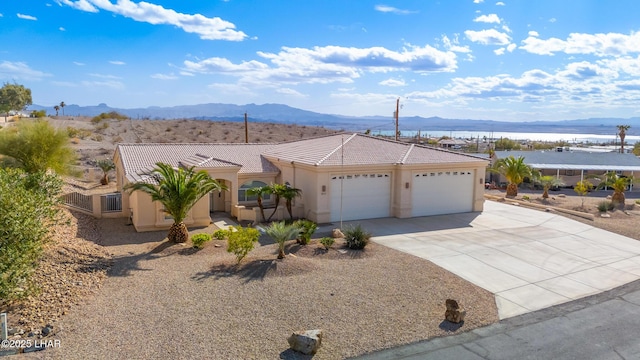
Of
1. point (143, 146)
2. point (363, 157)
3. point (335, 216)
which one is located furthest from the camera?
point (143, 146)

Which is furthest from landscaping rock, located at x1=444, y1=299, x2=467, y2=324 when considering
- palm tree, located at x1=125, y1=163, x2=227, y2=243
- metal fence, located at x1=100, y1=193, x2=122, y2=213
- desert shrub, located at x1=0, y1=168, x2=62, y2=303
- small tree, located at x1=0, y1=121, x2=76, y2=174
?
small tree, located at x1=0, y1=121, x2=76, y2=174

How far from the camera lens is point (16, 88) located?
75.9 meters

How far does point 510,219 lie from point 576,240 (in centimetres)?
455

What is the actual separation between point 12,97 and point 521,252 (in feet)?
267

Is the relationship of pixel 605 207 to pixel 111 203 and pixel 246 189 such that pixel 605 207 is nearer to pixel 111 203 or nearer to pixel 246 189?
pixel 246 189

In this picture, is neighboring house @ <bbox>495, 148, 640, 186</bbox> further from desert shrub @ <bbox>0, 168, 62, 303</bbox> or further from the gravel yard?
desert shrub @ <bbox>0, 168, 62, 303</bbox>

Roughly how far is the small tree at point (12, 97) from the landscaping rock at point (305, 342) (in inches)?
2983

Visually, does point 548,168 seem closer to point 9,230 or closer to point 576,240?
point 576,240

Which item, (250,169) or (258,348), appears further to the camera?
(250,169)

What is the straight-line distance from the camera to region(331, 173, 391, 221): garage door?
2383cm

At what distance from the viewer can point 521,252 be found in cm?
1845

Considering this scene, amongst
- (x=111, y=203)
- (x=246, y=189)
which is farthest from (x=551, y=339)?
(x=111, y=203)

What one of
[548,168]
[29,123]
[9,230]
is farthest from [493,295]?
[548,168]

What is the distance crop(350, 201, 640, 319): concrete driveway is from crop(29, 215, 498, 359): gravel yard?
1.20m
